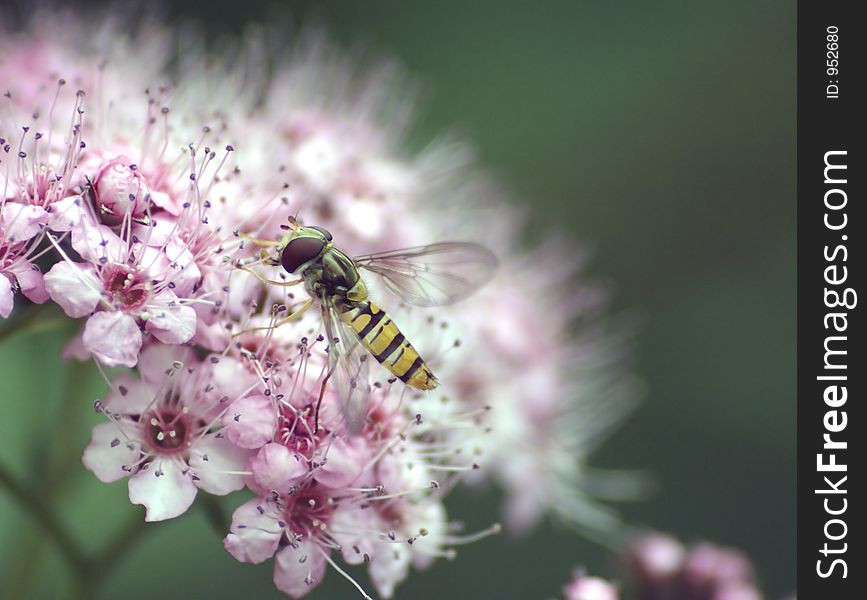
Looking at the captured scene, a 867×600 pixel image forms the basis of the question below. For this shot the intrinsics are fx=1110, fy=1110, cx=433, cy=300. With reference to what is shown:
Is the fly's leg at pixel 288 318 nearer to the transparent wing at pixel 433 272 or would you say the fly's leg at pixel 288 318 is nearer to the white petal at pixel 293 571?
the transparent wing at pixel 433 272

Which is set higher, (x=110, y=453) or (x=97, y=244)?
(x=97, y=244)

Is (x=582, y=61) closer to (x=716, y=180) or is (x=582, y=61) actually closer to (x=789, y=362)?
(x=716, y=180)

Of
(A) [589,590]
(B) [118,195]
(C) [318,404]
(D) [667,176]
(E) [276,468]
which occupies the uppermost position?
(D) [667,176]

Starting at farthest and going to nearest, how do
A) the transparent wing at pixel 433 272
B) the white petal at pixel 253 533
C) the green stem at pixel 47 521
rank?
the transparent wing at pixel 433 272
the green stem at pixel 47 521
the white petal at pixel 253 533

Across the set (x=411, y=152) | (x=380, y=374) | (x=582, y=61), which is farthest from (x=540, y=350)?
(x=582, y=61)

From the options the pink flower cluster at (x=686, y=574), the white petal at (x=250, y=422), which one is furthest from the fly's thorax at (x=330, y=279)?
the pink flower cluster at (x=686, y=574)

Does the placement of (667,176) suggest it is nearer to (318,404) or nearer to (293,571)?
(318,404)

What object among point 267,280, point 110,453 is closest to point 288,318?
point 267,280
